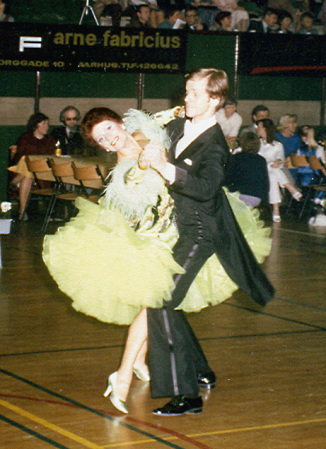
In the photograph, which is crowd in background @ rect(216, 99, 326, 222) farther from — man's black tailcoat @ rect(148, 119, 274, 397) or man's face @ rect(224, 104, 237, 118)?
man's black tailcoat @ rect(148, 119, 274, 397)

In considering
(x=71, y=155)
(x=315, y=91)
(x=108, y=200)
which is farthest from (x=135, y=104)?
(x=108, y=200)

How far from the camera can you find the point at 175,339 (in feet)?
12.8

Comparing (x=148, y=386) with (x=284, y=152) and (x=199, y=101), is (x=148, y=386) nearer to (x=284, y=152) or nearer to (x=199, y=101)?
(x=199, y=101)

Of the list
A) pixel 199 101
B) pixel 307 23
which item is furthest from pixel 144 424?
pixel 307 23

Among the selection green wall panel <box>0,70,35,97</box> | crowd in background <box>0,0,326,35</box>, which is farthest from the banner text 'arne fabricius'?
green wall panel <box>0,70,35,97</box>

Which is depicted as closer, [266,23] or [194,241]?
[194,241]

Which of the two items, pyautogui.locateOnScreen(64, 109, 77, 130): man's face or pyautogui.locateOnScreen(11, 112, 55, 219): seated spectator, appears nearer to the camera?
pyautogui.locateOnScreen(11, 112, 55, 219): seated spectator

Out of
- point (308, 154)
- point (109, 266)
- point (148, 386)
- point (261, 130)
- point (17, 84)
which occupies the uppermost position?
point (17, 84)

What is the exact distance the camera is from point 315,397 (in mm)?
4160

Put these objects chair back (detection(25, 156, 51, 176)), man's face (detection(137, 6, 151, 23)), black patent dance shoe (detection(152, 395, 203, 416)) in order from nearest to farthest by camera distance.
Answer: black patent dance shoe (detection(152, 395, 203, 416))
chair back (detection(25, 156, 51, 176))
man's face (detection(137, 6, 151, 23))

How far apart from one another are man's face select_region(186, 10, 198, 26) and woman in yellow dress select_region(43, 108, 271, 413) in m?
10.2

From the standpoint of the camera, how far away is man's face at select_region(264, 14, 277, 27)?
14512 mm

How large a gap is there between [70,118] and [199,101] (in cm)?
839

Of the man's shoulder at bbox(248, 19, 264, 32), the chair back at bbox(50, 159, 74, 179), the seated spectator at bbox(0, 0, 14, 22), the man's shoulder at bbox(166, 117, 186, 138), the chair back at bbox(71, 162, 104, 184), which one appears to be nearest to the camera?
the man's shoulder at bbox(166, 117, 186, 138)
